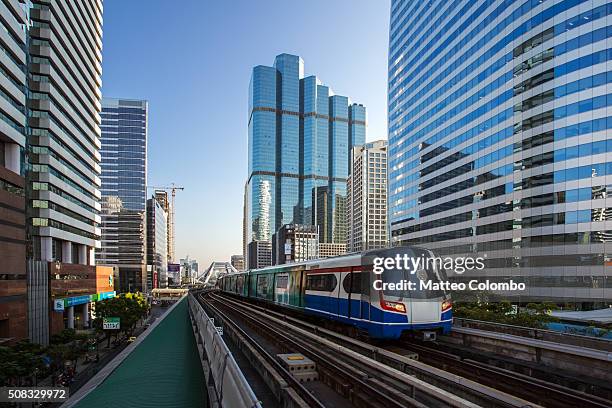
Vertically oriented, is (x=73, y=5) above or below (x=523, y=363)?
above

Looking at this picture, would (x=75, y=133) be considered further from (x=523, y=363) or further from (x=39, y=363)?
(x=523, y=363)

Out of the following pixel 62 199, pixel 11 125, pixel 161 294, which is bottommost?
pixel 161 294

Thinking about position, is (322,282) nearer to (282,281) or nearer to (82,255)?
(282,281)

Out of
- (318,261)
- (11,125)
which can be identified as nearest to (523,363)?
(318,261)

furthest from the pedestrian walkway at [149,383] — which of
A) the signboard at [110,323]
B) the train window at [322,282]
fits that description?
the signboard at [110,323]

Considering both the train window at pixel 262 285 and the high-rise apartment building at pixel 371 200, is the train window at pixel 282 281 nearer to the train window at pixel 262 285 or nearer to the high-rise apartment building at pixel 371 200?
the train window at pixel 262 285

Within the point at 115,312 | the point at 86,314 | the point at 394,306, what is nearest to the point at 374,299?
the point at 394,306
